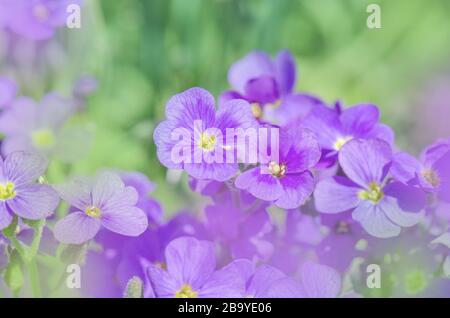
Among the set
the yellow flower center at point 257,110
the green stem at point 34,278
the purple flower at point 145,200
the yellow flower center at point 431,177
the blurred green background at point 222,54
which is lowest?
the green stem at point 34,278

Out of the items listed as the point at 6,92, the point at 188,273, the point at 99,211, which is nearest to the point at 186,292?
the point at 188,273

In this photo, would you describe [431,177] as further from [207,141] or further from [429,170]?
[207,141]

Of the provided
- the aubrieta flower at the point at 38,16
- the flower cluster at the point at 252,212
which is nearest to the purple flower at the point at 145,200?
the flower cluster at the point at 252,212

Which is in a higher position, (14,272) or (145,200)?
(145,200)

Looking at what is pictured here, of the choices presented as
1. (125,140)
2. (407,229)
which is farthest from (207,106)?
(125,140)

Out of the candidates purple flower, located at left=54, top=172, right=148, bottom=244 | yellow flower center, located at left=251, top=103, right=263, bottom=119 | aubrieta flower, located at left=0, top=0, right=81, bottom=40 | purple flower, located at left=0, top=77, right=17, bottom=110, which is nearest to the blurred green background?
aubrieta flower, located at left=0, top=0, right=81, bottom=40

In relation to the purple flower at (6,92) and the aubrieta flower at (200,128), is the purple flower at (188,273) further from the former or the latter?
the purple flower at (6,92)

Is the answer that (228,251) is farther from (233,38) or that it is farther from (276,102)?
(233,38)

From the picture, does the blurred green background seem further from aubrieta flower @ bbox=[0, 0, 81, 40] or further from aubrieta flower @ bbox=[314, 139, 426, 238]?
aubrieta flower @ bbox=[314, 139, 426, 238]
